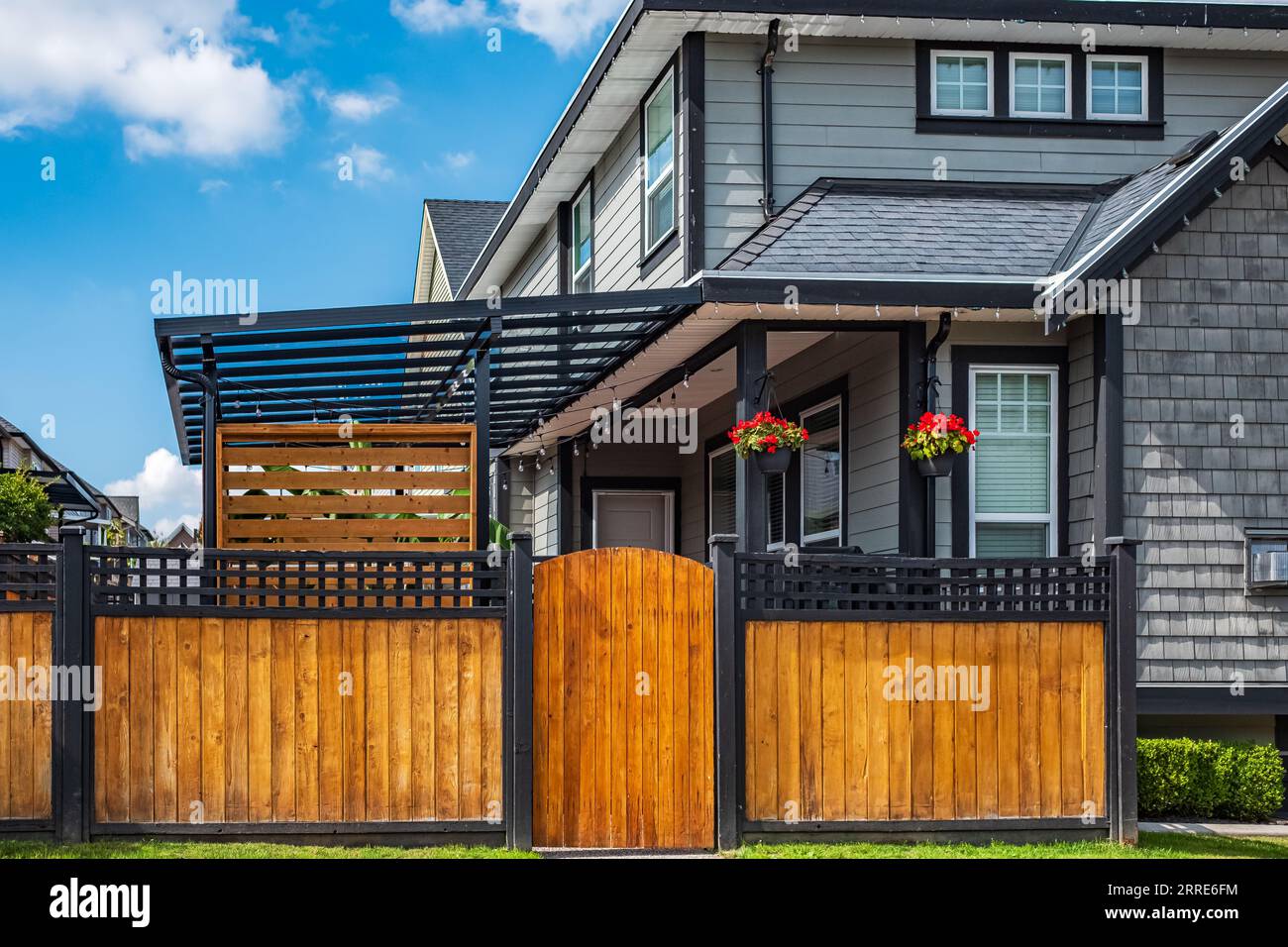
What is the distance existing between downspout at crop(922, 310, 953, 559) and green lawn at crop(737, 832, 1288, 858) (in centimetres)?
274

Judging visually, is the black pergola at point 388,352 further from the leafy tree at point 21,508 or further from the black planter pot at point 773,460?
the leafy tree at point 21,508

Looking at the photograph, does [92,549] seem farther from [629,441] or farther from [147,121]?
[147,121]

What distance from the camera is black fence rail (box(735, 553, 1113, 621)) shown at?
8453mm

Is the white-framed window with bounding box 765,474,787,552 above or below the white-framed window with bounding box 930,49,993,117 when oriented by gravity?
below

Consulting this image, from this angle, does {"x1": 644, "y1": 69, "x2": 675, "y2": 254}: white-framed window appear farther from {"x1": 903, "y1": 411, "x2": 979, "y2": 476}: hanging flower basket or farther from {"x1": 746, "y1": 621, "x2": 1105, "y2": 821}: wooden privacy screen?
{"x1": 746, "y1": 621, "x2": 1105, "y2": 821}: wooden privacy screen

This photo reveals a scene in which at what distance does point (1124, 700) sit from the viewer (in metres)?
8.66

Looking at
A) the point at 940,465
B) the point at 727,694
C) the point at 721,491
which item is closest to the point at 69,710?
the point at 727,694

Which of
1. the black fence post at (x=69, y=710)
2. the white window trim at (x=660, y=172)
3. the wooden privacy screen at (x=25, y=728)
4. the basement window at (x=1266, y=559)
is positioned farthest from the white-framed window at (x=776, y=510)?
the wooden privacy screen at (x=25, y=728)

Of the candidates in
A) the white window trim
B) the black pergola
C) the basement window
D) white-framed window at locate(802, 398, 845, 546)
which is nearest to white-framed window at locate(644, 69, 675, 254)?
the white window trim

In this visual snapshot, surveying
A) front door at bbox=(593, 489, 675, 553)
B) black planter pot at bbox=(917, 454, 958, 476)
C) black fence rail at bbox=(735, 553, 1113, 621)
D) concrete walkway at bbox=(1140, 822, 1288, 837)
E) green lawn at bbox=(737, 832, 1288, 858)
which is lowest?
concrete walkway at bbox=(1140, 822, 1288, 837)

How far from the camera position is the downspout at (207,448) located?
9.80m

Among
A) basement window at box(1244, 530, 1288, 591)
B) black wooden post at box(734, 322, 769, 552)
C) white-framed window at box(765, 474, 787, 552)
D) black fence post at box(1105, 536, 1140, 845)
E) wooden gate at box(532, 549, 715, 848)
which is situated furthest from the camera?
white-framed window at box(765, 474, 787, 552)

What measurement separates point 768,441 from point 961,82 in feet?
14.6
